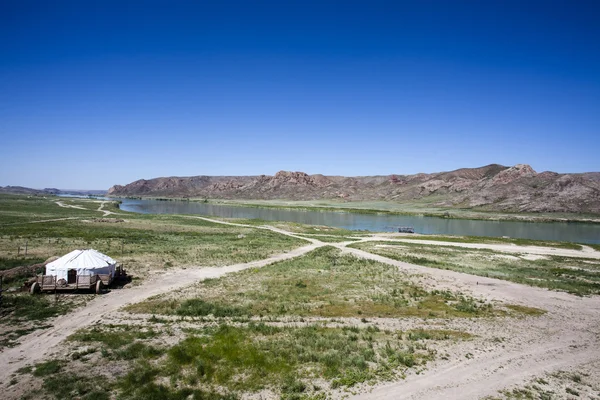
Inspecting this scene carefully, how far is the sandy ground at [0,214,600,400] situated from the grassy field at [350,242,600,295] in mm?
4256

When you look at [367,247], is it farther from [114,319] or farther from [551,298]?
[114,319]

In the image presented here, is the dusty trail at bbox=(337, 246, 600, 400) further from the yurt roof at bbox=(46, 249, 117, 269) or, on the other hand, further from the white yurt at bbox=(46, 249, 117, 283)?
the yurt roof at bbox=(46, 249, 117, 269)

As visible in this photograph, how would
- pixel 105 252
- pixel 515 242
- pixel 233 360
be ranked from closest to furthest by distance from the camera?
pixel 233 360 → pixel 105 252 → pixel 515 242

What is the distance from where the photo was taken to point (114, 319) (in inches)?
681

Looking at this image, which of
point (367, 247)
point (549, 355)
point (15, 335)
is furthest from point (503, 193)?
point (15, 335)

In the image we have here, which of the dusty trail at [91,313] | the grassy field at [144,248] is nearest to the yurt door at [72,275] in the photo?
the dusty trail at [91,313]

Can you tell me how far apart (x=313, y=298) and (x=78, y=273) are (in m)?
16.1

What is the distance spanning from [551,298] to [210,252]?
108 feet

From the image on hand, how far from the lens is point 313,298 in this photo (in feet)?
73.6

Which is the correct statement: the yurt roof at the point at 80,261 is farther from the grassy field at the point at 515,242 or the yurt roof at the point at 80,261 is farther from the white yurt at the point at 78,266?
the grassy field at the point at 515,242

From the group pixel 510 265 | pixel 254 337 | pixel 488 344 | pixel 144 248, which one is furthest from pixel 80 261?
pixel 510 265

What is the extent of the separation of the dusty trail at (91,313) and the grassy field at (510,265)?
67.3 feet

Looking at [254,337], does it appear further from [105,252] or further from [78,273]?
[105,252]

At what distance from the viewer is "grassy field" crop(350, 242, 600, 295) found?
2870 centimetres
